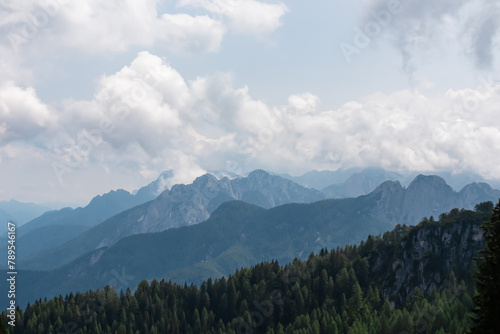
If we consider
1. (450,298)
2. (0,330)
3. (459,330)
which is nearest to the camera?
(0,330)

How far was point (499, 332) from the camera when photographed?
1630 inches

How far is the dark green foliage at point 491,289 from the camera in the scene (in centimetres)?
4194

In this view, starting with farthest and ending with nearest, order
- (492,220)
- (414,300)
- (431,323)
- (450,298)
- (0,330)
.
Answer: (414,300), (450,298), (431,323), (0,330), (492,220)

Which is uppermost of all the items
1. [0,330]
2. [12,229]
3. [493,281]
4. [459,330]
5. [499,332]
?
[12,229]

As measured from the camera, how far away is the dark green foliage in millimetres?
41938

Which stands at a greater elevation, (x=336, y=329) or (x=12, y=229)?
(x=12, y=229)

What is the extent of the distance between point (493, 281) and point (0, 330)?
57387mm

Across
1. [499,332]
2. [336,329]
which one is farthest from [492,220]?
[336,329]

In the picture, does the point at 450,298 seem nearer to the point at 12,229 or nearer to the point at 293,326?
the point at 293,326

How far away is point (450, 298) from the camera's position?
579ft

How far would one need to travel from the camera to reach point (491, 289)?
139 ft

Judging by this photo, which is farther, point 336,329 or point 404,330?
point 336,329

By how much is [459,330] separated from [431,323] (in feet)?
51.1

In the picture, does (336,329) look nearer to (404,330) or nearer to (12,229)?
(404,330)
